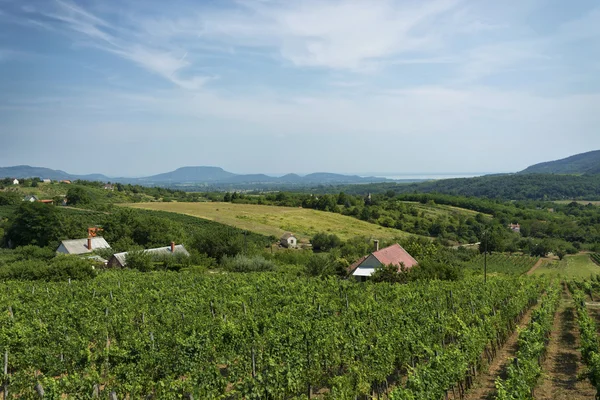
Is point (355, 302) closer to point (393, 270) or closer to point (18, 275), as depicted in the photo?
point (393, 270)

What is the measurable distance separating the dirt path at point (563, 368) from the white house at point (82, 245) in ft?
154

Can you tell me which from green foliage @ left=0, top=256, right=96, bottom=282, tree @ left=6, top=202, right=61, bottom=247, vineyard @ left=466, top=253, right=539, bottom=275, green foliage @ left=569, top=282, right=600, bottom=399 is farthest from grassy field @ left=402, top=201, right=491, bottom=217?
green foliage @ left=569, top=282, right=600, bottom=399

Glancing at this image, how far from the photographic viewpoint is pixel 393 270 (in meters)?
31.5

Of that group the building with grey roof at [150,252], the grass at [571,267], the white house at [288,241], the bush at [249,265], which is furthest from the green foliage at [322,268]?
the grass at [571,267]

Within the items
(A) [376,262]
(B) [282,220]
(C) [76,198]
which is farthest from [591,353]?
(C) [76,198]

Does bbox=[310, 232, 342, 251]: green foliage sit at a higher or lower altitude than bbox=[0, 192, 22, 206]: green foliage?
lower

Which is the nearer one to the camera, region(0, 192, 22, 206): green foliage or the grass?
the grass

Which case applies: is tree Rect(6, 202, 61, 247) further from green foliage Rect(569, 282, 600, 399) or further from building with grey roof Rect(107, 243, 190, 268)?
→ green foliage Rect(569, 282, 600, 399)

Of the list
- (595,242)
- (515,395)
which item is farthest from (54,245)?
(595,242)

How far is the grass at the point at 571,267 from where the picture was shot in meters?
65.4

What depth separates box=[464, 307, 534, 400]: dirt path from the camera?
12977 mm

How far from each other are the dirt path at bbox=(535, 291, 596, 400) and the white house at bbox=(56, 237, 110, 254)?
4709 cm

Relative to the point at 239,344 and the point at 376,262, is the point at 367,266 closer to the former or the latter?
the point at 376,262

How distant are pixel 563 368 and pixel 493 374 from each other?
307 centimetres
